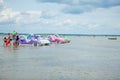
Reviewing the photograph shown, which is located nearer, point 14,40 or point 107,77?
point 107,77

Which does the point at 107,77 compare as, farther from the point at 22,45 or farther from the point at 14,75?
the point at 22,45

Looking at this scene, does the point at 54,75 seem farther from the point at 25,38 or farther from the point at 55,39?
the point at 55,39

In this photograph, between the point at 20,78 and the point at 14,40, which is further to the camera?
the point at 14,40

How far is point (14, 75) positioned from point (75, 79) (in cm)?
317

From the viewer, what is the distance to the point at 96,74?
595 inches

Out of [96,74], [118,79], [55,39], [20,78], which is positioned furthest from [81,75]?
[55,39]

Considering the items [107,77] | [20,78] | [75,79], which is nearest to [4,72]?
[20,78]

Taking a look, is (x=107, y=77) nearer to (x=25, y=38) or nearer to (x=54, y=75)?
(x=54, y=75)

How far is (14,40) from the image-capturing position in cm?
3975

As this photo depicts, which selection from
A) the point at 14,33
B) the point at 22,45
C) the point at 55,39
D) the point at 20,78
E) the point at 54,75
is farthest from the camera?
the point at 55,39

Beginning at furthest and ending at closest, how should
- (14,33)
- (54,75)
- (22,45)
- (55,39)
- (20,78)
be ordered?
(55,39), (22,45), (14,33), (54,75), (20,78)

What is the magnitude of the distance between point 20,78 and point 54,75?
6.29 ft

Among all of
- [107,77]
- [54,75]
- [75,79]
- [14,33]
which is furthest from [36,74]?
[14,33]

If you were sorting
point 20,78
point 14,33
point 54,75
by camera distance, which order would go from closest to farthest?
point 20,78 < point 54,75 < point 14,33
